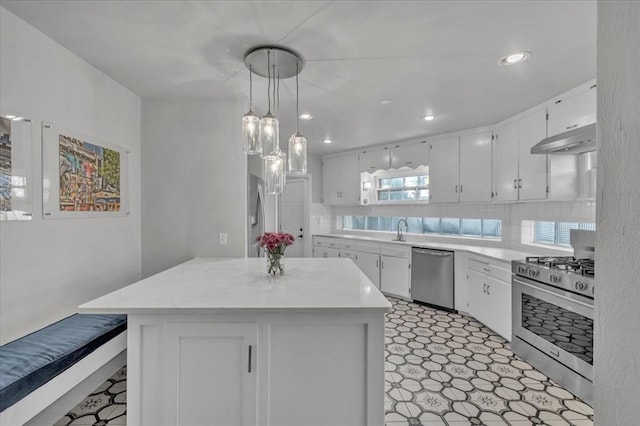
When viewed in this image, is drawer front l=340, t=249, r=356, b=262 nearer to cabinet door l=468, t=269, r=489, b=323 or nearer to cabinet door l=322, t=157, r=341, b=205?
cabinet door l=322, t=157, r=341, b=205

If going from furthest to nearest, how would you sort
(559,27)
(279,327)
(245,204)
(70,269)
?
(245,204)
(70,269)
(559,27)
(279,327)

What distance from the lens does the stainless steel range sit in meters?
2.22

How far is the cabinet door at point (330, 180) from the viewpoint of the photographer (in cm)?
572

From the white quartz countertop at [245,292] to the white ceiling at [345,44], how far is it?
1466mm

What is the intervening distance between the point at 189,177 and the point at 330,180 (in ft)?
10.5

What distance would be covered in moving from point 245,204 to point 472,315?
2894 mm

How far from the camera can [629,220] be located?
49 cm

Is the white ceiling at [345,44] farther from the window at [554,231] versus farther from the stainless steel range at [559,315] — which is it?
the stainless steel range at [559,315]

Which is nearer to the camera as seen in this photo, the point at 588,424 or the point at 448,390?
the point at 588,424

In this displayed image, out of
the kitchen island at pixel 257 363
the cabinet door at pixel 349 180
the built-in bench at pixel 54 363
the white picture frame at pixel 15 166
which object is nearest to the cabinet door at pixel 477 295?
the cabinet door at pixel 349 180

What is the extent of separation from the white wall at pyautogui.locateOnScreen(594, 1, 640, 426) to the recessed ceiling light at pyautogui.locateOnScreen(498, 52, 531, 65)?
1868 millimetres

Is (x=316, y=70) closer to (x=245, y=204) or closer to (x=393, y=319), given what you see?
(x=245, y=204)

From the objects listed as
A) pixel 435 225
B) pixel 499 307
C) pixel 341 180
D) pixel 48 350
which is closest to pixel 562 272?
pixel 499 307

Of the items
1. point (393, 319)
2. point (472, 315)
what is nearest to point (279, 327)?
point (393, 319)
